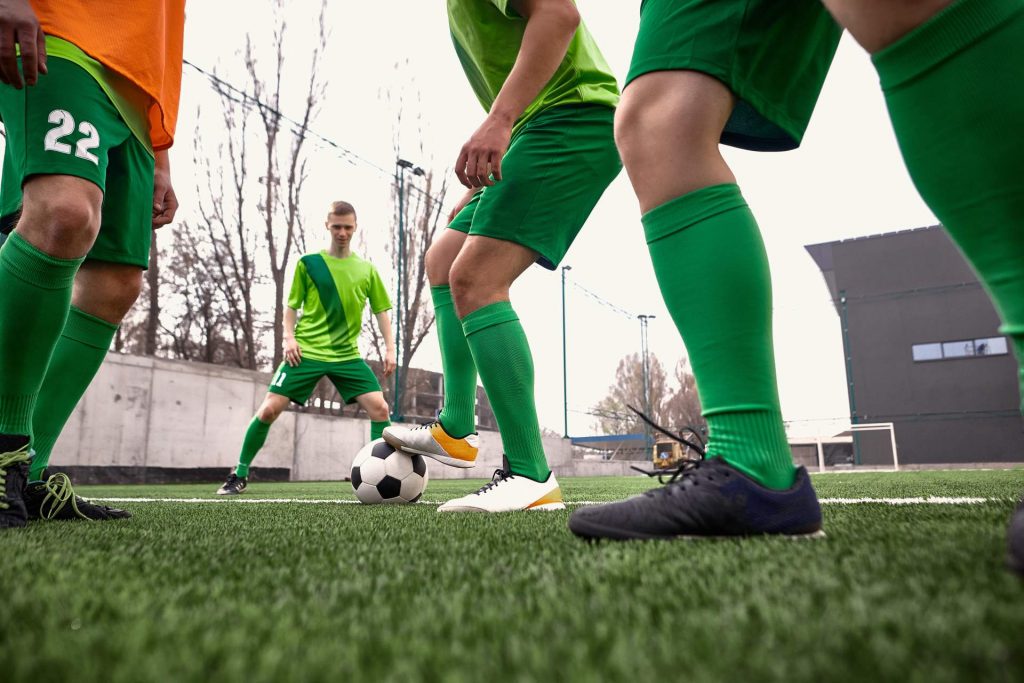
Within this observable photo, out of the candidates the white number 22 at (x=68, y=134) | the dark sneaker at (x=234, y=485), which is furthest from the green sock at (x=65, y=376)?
the dark sneaker at (x=234, y=485)

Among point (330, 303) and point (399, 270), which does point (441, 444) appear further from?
point (399, 270)

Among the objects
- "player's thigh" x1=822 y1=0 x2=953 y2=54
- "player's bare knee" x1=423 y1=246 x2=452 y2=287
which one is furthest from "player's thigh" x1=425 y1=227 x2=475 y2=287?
"player's thigh" x1=822 y1=0 x2=953 y2=54

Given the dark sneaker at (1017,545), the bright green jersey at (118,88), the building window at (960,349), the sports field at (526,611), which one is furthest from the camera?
the building window at (960,349)

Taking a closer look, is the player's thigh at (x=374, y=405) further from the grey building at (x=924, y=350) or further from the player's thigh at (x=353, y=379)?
the grey building at (x=924, y=350)

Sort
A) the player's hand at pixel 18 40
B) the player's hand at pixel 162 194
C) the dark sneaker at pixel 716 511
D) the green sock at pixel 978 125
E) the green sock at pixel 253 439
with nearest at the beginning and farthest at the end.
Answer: the green sock at pixel 978 125
the dark sneaker at pixel 716 511
the player's hand at pixel 18 40
the player's hand at pixel 162 194
the green sock at pixel 253 439

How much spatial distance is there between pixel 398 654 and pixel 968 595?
557 mm

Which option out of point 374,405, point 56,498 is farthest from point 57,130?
point 374,405

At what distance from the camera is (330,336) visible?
226 inches

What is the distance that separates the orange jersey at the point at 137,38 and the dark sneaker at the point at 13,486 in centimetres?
112

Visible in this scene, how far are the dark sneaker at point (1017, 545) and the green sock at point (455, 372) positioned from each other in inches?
77.7

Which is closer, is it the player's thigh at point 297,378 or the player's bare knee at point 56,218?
the player's bare knee at point 56,218

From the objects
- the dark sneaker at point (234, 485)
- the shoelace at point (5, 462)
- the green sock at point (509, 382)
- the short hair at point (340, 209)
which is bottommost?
the dark sneaker at point (234, 485)

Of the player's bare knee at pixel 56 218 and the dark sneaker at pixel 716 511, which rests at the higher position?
the player's bare knee at pixel 56 218

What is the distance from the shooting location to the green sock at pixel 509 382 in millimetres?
2299
